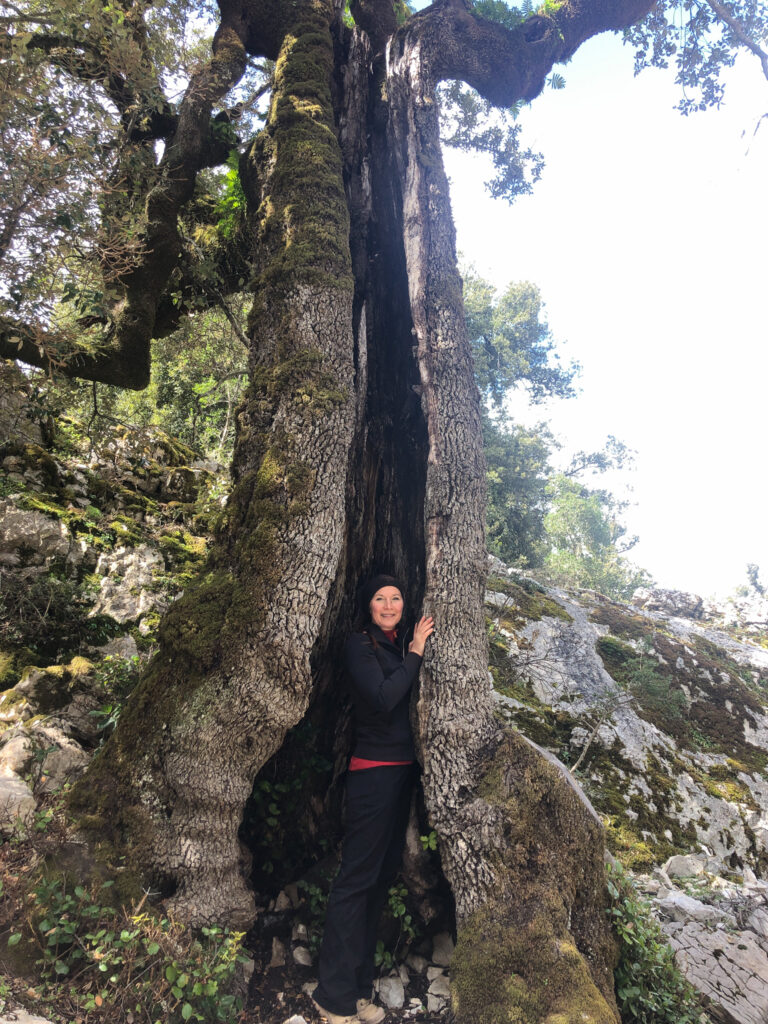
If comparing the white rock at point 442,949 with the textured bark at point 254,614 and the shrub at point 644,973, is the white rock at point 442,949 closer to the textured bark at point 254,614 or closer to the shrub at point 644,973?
the shrub at point 644,973

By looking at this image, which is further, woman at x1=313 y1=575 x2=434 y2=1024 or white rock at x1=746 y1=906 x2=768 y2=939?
white rock at x1=746 y1=906 x2=768 y2=939

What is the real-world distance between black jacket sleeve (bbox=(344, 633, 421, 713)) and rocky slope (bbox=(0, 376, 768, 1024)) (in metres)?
1.63

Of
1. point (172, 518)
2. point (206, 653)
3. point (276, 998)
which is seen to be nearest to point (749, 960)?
point (276, 998)

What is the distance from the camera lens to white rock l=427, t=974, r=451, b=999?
144 inches

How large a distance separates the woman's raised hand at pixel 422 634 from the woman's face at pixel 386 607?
32cm

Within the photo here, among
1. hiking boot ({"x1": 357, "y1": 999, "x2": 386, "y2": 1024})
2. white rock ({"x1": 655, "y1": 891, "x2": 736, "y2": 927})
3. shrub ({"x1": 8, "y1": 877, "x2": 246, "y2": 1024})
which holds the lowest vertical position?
hiking boot ({"x1": 357, "y1": 999, "x2": 386, "y2": 1024})

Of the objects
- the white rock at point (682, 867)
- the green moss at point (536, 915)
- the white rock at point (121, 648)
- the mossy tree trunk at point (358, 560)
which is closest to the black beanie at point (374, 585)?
the mossy tree trunk at point (358, 560)

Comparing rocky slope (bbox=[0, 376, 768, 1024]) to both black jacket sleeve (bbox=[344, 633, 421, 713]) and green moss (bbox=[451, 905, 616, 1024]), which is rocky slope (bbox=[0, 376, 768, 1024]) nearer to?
green moss (bbox=[451, 905, 616, 1024])

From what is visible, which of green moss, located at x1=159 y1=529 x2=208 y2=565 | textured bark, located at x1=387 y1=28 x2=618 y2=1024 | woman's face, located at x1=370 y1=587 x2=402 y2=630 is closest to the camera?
textured bark, located at x1=387 y1=28 x2=618 y2=1024

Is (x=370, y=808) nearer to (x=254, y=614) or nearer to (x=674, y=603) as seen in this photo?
(x=254, y=614)

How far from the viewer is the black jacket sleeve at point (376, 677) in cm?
391

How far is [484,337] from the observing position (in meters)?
20.9

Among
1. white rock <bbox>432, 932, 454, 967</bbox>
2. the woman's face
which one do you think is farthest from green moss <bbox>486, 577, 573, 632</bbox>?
white rock <bbox>432, 932, 454, 967</bbox>

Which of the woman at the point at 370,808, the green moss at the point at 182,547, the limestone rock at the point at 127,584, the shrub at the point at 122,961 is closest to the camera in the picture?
the shrub at the point at 122,961
